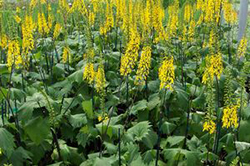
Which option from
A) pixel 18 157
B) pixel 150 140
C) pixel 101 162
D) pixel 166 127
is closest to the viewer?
pixel 101 162

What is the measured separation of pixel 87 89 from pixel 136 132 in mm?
1095

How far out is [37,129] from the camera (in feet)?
8.44

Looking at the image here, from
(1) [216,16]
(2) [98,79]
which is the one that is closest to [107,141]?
(2) [98,79]

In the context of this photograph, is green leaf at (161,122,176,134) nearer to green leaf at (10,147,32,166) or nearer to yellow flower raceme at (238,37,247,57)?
green leaf at (10,147,32,166)

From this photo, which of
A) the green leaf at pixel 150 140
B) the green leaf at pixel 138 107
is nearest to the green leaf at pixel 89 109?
the green leaf at pixel 138 107

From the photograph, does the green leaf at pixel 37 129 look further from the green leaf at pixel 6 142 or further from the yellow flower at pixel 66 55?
the yellow flower at pixel 66 55

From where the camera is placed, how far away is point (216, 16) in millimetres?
4090

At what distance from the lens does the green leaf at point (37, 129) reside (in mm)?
2564

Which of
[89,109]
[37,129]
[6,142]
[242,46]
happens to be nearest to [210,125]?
[89,109]

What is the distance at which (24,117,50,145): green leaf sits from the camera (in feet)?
8.41

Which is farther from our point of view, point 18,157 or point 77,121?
point 77,121

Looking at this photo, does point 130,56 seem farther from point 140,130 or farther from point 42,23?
point 42,23

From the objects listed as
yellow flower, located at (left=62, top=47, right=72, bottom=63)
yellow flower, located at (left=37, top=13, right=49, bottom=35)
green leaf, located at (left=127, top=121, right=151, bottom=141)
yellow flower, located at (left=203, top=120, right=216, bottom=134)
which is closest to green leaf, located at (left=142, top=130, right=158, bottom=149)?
green leaf, located at (left=127, top=121, right=151, bottom=141)

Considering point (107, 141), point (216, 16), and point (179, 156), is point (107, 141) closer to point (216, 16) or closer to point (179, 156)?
point (179, 156)
